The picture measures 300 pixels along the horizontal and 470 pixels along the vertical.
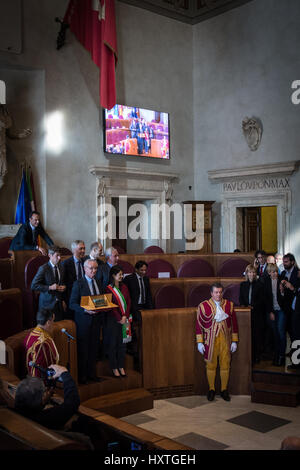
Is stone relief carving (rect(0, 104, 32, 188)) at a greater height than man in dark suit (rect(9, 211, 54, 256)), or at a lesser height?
greater

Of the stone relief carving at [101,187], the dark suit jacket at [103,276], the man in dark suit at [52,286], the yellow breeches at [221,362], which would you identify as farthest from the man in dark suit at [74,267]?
the stone relief carving at [101,187]

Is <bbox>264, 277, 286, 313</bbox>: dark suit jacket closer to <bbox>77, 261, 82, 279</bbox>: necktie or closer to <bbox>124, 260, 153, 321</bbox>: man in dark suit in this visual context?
<bbox>124, 260, 153, 321</bbox>: man in dark suit

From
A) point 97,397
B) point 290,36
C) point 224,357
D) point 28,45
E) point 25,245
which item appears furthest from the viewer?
point 290,36

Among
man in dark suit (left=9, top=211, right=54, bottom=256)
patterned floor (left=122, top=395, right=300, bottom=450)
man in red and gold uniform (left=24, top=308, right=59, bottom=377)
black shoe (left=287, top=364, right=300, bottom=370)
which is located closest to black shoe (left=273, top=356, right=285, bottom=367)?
black shoe (left=287, top=364, right=300, bottom=370)

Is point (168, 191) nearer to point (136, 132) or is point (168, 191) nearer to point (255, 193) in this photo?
point (136, 132)

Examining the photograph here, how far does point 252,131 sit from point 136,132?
258 centimetres

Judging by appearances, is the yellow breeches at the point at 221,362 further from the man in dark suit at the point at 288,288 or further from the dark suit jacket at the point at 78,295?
the dark suit jacket at the point at 78,295

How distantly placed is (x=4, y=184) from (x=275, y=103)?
232 inches

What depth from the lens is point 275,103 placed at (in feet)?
35.4

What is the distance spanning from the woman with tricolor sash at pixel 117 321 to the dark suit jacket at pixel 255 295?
1455 mm

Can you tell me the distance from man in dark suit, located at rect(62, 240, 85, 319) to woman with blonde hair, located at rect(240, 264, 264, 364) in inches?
75.9

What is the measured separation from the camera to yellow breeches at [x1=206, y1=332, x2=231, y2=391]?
5359 mm
